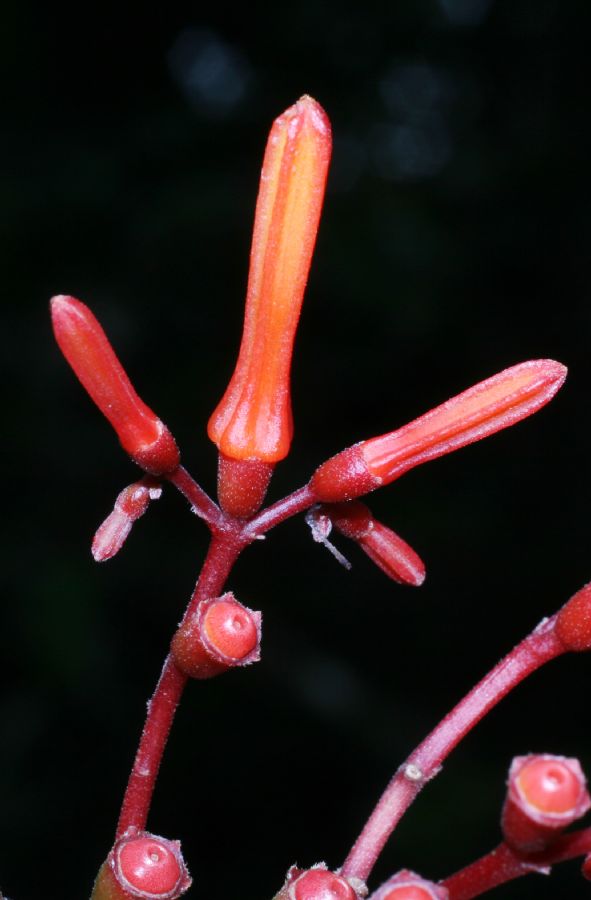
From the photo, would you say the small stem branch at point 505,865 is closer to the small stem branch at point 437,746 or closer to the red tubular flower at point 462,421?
the small stem branch at point 437,746

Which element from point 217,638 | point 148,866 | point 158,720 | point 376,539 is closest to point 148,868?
point 148,866

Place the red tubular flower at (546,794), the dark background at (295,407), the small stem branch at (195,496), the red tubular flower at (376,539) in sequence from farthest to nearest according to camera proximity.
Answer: the dark background at (295,407), the red tubular flower at (376,539), the small stem branch at (195,496), the red tubular flower at (546,794)

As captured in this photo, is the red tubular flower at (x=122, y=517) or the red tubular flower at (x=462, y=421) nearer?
the red tubular flower at (x=462, y=421)

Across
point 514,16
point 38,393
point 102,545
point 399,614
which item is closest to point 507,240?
point 514,16

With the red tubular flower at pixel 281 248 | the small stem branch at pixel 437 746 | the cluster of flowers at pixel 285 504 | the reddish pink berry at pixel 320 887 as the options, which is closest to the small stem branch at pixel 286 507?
the cluster of flowers at pixel 285 504

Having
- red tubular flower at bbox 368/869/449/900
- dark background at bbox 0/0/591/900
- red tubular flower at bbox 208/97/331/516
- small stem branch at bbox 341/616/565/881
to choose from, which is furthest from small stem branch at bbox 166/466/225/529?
dark background at bbox 0/0/591/900

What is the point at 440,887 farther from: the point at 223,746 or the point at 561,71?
the point at 561,71
